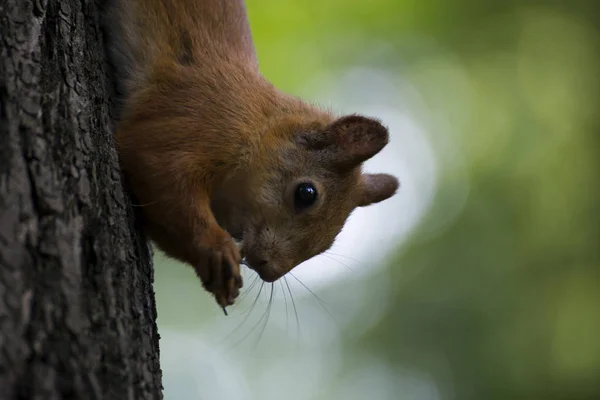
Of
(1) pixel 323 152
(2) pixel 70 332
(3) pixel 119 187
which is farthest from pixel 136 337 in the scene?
(1) pixel 323 152

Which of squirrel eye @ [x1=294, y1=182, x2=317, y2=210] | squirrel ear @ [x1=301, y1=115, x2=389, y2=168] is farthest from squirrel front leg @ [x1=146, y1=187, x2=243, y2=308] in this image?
squirrel ear @ [x1=301, y1=115, x2=389, y2=168]

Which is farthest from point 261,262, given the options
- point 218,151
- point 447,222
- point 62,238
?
point 447,222

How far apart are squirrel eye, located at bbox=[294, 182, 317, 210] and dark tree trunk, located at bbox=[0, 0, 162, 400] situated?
0.87 metres

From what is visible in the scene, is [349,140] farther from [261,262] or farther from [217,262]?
[217,262]

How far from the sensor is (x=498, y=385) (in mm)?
7316

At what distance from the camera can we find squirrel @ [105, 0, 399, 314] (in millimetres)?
2535

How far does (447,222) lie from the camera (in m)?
8.46

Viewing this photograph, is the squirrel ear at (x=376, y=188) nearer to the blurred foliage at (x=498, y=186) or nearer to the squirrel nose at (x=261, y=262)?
the squirrel nose at (x=261, y=262)

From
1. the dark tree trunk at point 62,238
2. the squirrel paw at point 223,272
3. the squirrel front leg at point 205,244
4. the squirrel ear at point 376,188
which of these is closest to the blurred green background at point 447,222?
the squirrel ear at point 376,188

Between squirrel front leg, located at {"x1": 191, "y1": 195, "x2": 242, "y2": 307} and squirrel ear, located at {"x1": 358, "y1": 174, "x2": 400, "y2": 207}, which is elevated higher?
squirrel ear, located at {"x1": 358, "y1": 174, "x2": 400, "y2": 207}

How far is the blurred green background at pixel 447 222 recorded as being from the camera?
7.59 meters

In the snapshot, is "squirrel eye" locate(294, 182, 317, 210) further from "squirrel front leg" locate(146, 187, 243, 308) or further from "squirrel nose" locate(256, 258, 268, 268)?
"squirrel front leg" locate(146, 187, 243, 308)

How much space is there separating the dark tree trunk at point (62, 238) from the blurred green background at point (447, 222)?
5375 mm

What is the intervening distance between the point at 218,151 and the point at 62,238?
120cm
